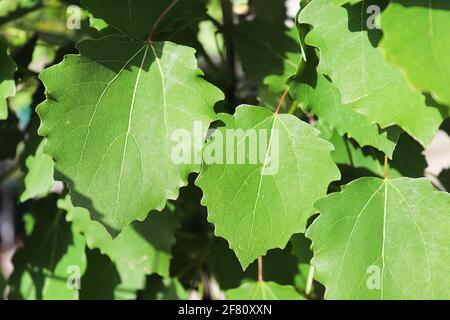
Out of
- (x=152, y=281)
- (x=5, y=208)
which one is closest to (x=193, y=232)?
(x=152, y=281)

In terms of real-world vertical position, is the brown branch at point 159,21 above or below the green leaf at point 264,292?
above

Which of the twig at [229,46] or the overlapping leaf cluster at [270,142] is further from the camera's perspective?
the twig at [229,46]

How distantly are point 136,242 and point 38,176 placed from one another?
0.68 ft

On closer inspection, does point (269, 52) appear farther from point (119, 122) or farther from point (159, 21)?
point (119, 122)

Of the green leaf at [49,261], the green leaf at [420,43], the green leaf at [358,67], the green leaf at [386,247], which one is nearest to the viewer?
the green leaf at [420,43]

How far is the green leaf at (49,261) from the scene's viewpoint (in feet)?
3.82

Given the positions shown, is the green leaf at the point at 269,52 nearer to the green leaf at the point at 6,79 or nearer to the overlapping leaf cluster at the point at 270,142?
the overlapping leaf cluster at the point at 270,142

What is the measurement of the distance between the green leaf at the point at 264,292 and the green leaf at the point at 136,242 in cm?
14

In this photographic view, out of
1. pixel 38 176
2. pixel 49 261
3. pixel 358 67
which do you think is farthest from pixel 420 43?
pixel 49 261

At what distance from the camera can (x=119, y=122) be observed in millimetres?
875

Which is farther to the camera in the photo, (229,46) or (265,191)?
(229,46)

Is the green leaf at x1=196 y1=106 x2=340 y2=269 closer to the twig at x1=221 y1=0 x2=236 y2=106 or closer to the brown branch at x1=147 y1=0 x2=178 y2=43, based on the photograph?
the brown branch at x1=147 y1=0 x2=178 y2=43

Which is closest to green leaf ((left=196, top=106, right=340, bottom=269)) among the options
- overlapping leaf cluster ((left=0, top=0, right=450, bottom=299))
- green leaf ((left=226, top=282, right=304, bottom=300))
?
overlapping leaf cluster ((left=0, top=0, right=450, bottom=299))

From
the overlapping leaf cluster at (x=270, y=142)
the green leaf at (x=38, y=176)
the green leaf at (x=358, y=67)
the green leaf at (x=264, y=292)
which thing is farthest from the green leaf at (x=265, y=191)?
the green leaf at (x=38, y=176)
